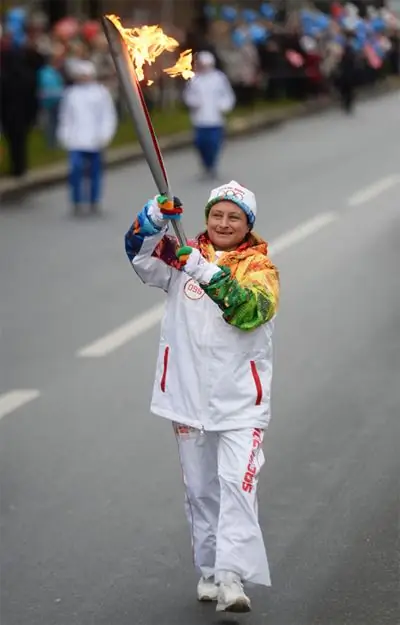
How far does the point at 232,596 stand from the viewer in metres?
6.22

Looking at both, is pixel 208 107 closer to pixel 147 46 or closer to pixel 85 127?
pixel 85 127

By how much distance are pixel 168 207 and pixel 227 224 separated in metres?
0.32

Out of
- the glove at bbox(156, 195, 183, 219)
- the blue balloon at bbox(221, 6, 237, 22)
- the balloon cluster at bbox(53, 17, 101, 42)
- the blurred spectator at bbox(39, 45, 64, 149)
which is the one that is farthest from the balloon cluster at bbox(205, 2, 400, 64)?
the glove at bbox(156, 195, 183, 219)

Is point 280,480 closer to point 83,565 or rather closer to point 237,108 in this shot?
point 83,565

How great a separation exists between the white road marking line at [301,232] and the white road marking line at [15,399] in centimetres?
623

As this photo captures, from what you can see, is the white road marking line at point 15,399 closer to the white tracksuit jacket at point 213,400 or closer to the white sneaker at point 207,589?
the white sneaker at point 207,589

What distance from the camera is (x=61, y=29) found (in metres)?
28.8

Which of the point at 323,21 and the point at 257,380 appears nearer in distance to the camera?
the point at 257,380

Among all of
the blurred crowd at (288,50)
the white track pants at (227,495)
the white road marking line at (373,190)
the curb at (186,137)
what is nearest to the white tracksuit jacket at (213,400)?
the white track pants at (227,495)

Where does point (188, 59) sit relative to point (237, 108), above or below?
above

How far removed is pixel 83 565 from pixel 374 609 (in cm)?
127

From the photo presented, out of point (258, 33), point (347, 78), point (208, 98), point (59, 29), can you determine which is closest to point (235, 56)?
point (347, 78)

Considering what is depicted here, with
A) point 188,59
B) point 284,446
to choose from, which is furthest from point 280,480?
point 188,59

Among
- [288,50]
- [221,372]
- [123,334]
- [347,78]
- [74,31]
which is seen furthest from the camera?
[347,78]
